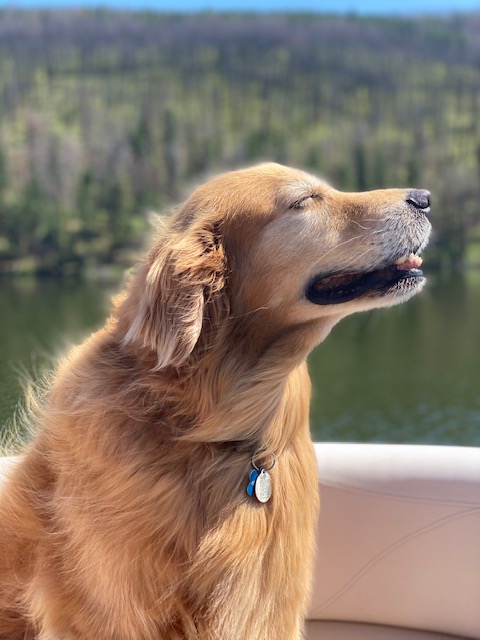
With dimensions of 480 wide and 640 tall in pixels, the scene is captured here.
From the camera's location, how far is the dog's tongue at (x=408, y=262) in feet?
5.43

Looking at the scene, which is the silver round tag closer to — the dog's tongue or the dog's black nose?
the dog's tongue

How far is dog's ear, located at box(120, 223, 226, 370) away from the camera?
1436mm

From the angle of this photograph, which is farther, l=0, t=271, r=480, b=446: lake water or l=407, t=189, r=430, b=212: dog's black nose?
l=0, t=271, r=480, b=446: lake water

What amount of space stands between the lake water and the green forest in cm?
165

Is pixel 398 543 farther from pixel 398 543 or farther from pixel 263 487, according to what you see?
pixel 263 487

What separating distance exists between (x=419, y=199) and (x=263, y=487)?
0.82m

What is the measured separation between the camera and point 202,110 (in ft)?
107

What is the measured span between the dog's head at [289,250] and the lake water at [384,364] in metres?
3.99

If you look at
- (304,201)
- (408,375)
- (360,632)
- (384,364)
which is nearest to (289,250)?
(304,201)

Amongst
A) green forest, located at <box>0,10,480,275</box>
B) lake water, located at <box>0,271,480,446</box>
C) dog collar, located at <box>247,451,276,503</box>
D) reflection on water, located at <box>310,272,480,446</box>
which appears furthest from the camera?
green forest, located at <box>0,10,480,275</box>

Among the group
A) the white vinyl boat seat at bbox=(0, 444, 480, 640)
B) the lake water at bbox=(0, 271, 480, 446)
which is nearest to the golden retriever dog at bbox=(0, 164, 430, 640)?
the white vinyl boat seat at bbox=(0, 444, 480, 640)

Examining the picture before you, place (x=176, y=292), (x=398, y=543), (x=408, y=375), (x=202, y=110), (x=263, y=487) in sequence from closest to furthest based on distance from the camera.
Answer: (x=176, y=292), (x=263, y=487), (x=398, y=543), (x=408, y=375), (x=202, y=110)

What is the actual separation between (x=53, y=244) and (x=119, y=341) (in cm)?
1628

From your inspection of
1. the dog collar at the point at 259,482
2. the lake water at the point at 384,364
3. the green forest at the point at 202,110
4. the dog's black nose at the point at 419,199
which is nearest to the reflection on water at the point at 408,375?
the lake water at the point at 384,364
